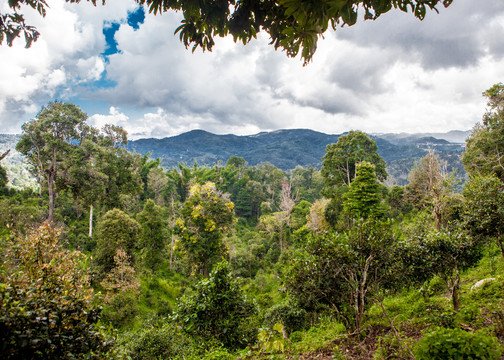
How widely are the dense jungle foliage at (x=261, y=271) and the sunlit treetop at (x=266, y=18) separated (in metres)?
2.72

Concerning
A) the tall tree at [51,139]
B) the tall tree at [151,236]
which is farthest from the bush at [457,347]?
the tall tree at [51,139]

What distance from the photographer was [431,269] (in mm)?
5957

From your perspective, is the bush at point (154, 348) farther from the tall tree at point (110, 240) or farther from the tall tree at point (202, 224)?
the tall tree at point (202, 224)

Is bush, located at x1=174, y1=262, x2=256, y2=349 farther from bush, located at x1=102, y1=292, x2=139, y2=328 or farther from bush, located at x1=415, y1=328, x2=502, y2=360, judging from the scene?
bush, located at x1=102, y1=292, x2=139, y2=328

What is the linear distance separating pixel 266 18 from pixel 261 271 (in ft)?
73.0

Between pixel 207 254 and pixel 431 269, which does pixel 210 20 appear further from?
pixel 207 254

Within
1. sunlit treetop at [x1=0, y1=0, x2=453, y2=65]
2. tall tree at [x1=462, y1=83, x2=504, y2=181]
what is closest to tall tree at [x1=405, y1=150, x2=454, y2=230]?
tall tree at [x1=462, y1=83, x2=504, y2=181]

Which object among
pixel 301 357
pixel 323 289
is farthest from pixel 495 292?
pixel 301 357

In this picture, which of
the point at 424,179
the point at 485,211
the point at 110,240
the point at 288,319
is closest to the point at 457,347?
the point at 485,211

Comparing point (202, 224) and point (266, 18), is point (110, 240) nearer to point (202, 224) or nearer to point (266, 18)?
point (202, 224)

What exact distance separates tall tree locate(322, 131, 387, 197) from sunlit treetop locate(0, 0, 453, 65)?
25.0m

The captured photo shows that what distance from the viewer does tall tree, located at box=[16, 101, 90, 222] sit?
19.4 metres

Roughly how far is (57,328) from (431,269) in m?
7.20

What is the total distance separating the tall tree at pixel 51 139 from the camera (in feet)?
63.5
